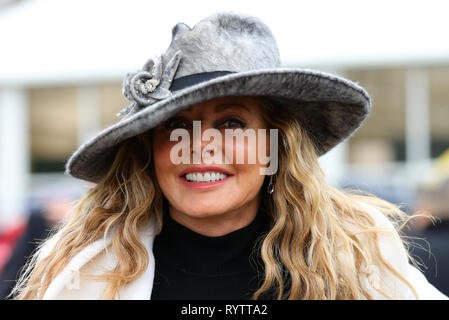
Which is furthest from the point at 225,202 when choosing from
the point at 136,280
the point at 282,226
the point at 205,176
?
the point at 136,280

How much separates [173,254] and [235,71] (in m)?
0.70

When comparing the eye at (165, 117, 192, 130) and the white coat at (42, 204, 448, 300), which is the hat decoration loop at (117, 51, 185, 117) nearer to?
the eye at (165, 117, 192, 130)

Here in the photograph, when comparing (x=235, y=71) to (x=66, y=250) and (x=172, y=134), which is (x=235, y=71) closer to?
(x=172, y=134)

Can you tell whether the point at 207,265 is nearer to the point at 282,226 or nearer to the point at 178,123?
the point at 282,226

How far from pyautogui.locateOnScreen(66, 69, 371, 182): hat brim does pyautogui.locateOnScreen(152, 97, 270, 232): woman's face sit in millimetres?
150

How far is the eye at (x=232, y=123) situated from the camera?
1.88 metres

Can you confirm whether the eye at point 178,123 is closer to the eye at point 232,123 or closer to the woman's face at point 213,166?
the woman's face at point 213,166

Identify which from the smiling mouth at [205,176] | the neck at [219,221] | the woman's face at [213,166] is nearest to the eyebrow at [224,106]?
the woman's face at [213,166]

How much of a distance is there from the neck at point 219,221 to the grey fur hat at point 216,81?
37 centimetres

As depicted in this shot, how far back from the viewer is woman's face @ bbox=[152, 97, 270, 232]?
72.3 inches

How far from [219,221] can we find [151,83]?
1.75ft

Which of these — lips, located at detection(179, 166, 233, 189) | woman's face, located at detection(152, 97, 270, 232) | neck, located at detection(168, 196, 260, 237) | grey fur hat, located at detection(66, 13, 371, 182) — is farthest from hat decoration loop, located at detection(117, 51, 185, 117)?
neck, located at detection(168, 196, 260, 237)

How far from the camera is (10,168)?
9.32 metres
